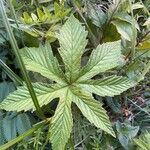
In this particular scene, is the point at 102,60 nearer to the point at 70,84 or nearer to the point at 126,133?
the point at 70,84

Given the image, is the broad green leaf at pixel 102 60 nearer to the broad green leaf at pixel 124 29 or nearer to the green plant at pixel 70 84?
the green plant at pixel 70 84

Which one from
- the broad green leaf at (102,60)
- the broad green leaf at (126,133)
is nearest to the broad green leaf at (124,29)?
the broad green leaf at (102,60)

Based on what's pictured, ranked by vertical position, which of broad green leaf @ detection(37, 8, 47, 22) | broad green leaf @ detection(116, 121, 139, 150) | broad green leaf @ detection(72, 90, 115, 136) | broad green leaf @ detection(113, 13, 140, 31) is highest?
broad green leaf @ detection(37, 8, 47, 22)

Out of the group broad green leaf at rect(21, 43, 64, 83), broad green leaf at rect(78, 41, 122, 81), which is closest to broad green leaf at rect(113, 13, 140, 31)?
broad green leaf at rect(78, 41, 122, 81)

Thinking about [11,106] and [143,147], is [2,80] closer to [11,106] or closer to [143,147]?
[11,106]

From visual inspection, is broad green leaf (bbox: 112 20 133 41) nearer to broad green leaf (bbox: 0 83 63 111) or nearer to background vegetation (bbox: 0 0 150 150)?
background vegetation (bbox: 0 0 150 150)

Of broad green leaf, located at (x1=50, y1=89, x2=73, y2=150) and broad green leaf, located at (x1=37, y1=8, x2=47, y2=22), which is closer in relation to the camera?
broad green leaf, located at (x1=50, y1=89, x2=73, y2=150)
